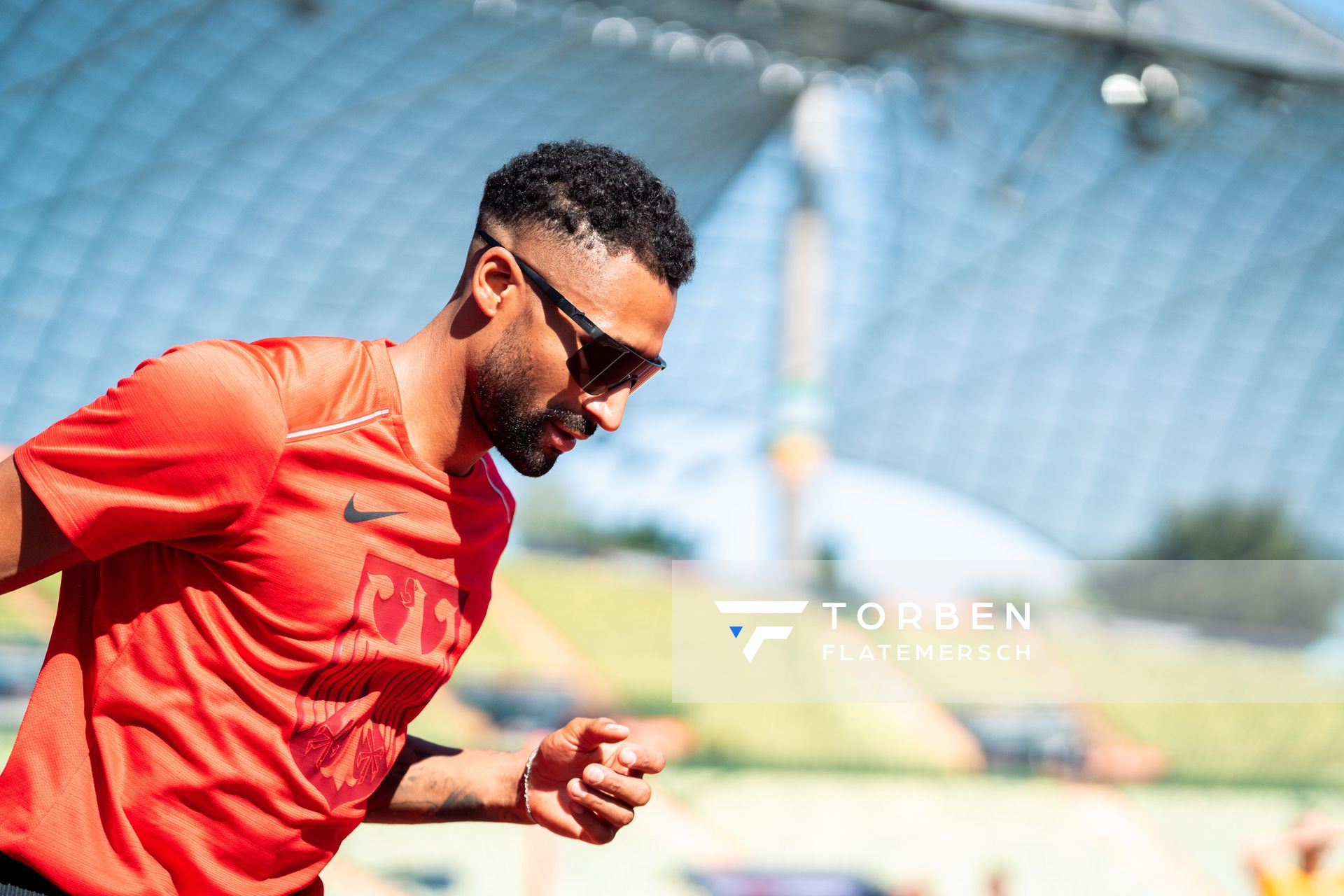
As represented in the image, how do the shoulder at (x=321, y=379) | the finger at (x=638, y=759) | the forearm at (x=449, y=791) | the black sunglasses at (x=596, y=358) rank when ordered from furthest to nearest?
the forearm at (x=449, y=791) < the finger at (x=638, y=759) < the black sunglasses at (x=596, y=358) < the shoulder at (x=321, y=379)

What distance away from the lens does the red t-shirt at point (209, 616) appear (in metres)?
1.66

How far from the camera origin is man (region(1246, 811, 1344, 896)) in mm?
6543

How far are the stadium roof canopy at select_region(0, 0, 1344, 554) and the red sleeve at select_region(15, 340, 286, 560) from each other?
1885 cm

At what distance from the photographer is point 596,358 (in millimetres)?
1982

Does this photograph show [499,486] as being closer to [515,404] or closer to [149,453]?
[515,404]

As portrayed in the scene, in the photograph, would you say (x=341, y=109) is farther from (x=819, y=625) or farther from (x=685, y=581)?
(x=819, y=625)

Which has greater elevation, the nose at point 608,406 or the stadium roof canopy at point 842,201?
the nose at point 608,406

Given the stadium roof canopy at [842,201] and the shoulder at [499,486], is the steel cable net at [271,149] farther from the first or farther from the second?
the shoulder at [499,486]

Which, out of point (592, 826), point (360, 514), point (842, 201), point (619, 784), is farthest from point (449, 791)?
point (842, 201)

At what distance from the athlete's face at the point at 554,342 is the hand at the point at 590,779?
490mm

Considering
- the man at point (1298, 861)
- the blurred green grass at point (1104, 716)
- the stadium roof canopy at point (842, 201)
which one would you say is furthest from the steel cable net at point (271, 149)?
the man at point (1298, 861)

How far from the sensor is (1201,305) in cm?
3684

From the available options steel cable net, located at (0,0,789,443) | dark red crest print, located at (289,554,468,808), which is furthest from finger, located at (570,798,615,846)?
steel cable net, located at (0,0,789,443)

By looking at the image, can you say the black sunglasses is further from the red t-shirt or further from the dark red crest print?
the dark red crest print
